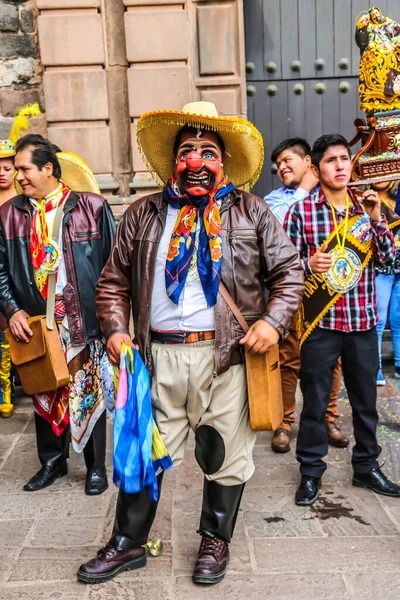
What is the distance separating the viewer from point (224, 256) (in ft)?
9.78

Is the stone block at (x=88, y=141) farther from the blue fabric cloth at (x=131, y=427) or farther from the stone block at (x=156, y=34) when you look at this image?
the blue fabric cloth at (x=131, y=427)

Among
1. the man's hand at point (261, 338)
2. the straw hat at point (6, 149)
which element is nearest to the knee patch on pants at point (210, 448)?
the man's hand at point (261, 338)

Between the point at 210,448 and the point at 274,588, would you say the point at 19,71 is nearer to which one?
the point at 210,448

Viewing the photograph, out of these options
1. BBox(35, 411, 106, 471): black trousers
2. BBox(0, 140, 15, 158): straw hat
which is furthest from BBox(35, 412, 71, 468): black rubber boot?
BBox(0, 140, 15, 158): straw hat

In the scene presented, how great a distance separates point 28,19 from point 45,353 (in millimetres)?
3413

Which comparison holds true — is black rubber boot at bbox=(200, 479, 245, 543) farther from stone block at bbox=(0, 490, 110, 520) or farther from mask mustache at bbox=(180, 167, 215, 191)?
mask mustache at bbox=(180, 167, 215, 191)

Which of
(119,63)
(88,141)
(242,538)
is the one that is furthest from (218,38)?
(242,538)

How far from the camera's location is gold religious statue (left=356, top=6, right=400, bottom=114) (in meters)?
3.69

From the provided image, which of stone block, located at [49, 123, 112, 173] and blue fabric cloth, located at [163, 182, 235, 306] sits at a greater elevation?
stone block, located at [49, 123, 112, 173]

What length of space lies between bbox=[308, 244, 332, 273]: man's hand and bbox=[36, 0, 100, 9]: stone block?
10.9 ft

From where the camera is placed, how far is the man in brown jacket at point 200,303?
2971mm

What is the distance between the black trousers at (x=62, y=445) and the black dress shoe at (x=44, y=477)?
0.10 feet

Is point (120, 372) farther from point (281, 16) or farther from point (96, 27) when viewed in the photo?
point (281, 16)

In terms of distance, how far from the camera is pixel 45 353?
382 cm
